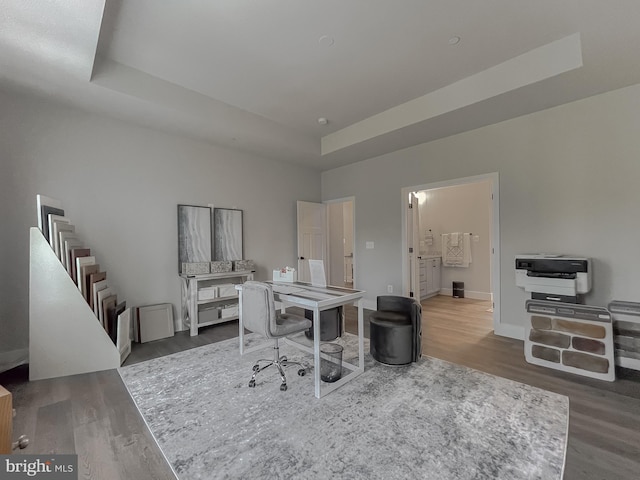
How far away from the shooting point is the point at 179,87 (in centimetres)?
329

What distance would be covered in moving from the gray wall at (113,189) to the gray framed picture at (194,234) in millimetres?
Result: 95

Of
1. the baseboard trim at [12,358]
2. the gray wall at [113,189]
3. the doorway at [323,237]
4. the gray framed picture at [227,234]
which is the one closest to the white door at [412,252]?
the doorway at [323,237]

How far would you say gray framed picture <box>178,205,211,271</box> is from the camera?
4.13 meters

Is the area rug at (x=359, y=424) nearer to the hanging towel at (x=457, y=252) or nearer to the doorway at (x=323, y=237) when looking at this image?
the doorway at (x=323, y=237)

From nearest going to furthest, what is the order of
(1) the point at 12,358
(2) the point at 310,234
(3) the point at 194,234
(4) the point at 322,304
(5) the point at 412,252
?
(4) the point at 322,304, (1) the point at 12,358, (3) the point at 194,234, (5) the point at 412,252, (2) the point at 310,234

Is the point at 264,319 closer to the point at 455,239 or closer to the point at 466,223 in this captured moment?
the point at 455,239

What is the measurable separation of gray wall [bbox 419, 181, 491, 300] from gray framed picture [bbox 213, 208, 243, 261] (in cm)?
401

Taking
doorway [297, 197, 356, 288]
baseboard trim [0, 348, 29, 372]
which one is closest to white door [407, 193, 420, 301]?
doorway [297, 197, 356, 288]

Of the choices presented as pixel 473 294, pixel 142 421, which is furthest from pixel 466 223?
pixel 142 421

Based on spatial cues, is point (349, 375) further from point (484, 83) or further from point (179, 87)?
point (179, 87)

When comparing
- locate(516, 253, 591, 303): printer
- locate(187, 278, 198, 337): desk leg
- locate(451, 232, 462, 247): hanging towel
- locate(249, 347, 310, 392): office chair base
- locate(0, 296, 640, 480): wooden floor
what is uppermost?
locate(451, 232, 462, 247): hanging towel

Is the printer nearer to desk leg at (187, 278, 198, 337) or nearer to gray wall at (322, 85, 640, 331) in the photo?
gray wall at (322, 85, 640, 331)

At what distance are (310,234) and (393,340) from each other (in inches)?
133

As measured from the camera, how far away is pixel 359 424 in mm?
1931
